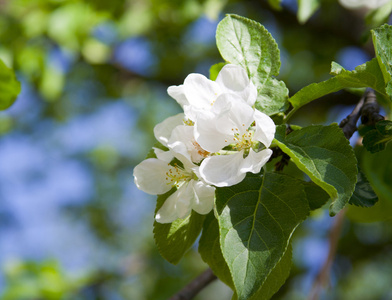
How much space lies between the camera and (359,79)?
2.15ft

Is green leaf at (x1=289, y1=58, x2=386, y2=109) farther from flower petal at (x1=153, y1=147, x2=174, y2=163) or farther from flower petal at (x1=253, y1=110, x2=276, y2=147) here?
flower petal at (x1=153, y1=147, x2=174, y2=163)

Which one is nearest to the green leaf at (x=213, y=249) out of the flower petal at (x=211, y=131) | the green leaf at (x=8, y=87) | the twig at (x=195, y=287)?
the flower petal at (x=211, y=131)

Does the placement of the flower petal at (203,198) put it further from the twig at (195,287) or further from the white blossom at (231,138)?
the twig at (195,287)

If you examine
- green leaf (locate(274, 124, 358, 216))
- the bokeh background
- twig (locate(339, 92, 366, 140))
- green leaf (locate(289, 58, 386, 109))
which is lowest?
the bokeh background

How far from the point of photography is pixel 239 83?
0.67m

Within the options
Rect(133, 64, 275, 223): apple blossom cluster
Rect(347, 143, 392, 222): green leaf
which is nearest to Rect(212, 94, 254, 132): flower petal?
Rect(133, 64, 275, 223): apple blossom cluster

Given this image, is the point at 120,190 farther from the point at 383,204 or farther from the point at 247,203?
the point at 247,203

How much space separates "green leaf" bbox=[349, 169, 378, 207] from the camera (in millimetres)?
680

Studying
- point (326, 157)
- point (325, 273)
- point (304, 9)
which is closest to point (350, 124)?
point (326, 157)

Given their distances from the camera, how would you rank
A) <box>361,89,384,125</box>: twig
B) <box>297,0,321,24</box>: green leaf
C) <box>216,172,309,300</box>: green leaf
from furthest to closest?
<box>297,0,321,24</box>: green leaf, <box>361,89,384,125</box>: twig, <box>216,172,309,300</box>: green leaf

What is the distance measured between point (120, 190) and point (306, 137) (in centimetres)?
430

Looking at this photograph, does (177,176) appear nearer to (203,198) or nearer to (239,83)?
(203,198)

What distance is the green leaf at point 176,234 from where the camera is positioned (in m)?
0.75

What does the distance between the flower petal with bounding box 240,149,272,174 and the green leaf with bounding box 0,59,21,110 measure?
1.95ft
